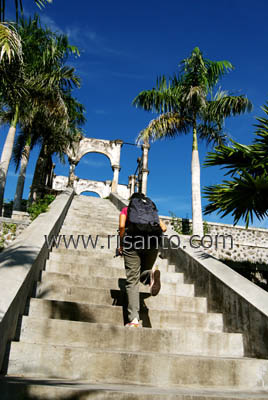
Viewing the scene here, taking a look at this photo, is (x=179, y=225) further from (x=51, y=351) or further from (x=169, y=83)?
(x=51, y=351)

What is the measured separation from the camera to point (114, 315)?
3457 mm

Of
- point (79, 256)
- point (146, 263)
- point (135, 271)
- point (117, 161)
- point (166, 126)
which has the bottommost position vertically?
point (135, 271)

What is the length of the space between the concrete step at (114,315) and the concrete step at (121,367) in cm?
78

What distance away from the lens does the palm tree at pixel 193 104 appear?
13.9 metres

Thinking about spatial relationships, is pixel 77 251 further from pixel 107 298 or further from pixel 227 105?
pixel 227 105

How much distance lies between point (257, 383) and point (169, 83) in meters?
14.0

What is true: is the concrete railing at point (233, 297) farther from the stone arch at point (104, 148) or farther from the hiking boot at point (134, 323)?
the stone arch at point (104, 148)

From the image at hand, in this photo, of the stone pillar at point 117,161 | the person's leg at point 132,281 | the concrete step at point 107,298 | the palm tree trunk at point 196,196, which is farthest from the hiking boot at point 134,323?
the stone pillar at point 117,161

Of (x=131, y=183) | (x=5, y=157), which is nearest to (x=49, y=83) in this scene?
(x=5, y=157)

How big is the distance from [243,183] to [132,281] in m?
2.77

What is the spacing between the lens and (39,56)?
13164mm

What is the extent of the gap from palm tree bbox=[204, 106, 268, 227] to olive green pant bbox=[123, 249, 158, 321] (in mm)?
2125

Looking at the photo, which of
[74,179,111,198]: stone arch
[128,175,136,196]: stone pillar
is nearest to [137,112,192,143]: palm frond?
[128,175,136,196]: stone pillar

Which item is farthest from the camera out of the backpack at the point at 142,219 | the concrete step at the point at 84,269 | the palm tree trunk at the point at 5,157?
the palm tree trunk at the point at 5,157
